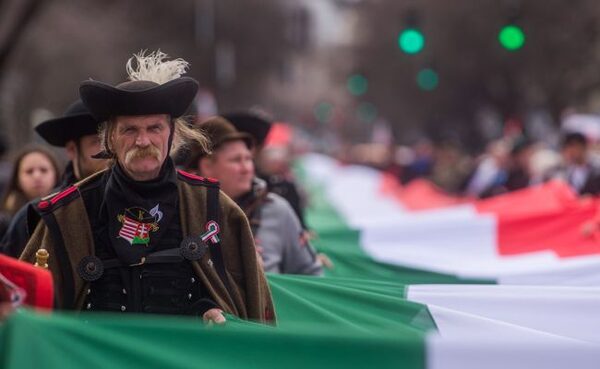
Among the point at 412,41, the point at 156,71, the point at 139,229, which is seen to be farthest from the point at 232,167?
the point at 412,41

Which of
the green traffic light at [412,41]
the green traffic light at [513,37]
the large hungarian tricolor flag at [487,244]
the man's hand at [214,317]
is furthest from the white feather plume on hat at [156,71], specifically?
the green traffic light at [412,41]

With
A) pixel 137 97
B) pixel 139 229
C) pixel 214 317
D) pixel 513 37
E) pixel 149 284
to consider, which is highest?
pixel 513 37

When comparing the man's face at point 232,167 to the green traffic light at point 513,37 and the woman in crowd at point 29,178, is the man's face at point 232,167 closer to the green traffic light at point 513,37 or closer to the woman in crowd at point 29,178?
the woman in crowd at point 29,178

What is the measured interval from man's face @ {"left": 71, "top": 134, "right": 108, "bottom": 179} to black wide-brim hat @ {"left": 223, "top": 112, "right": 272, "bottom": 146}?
54.4 inches

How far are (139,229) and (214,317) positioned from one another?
1.58 ft

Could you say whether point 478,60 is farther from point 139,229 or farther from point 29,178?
point 139,229

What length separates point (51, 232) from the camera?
5.23 m

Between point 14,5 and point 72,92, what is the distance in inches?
872

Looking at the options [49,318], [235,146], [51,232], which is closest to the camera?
[49,318]

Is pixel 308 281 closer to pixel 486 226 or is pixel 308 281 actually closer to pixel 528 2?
pixel 486 226

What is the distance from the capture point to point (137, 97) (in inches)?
205

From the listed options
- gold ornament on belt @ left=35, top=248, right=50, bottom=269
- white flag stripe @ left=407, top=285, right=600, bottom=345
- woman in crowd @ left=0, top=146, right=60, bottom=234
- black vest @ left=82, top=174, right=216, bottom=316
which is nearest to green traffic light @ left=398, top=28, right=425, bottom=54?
woman in crowd @ left=0, top=146, right=60, bottom=234

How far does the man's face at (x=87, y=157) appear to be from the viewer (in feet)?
23.6

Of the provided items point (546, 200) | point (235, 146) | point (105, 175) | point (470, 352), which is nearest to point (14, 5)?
point (546, 200)
